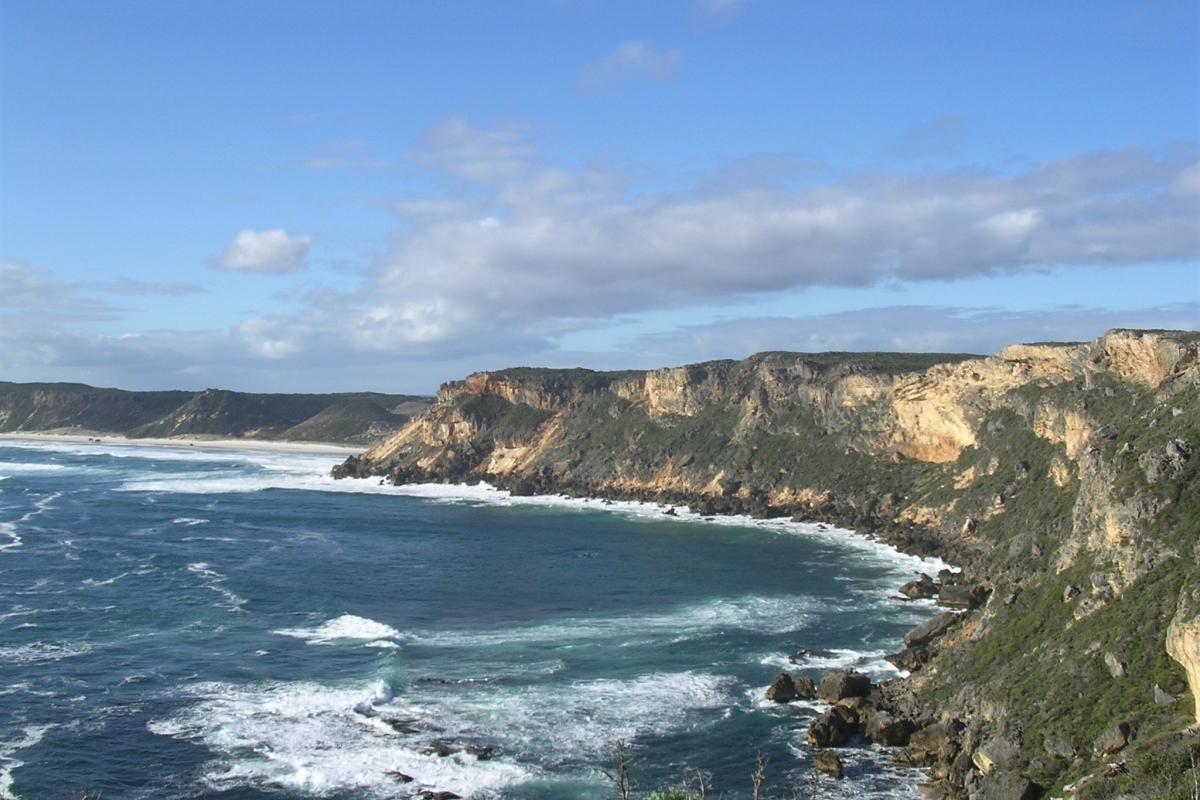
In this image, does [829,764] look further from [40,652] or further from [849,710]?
[40,652]

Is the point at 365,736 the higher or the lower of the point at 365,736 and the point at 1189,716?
the lower

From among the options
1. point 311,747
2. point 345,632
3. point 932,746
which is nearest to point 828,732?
point 932,746

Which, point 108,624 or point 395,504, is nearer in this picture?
point 108,624

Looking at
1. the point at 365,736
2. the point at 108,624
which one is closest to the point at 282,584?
the point at 108,624

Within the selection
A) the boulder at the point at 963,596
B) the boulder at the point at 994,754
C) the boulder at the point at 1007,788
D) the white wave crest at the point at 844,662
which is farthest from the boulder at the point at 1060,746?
the boulder at the point at 963,596

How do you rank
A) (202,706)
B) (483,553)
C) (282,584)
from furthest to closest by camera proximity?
(483,553) < (282,584) < (202,706)

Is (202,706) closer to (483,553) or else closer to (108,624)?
(108,624)
